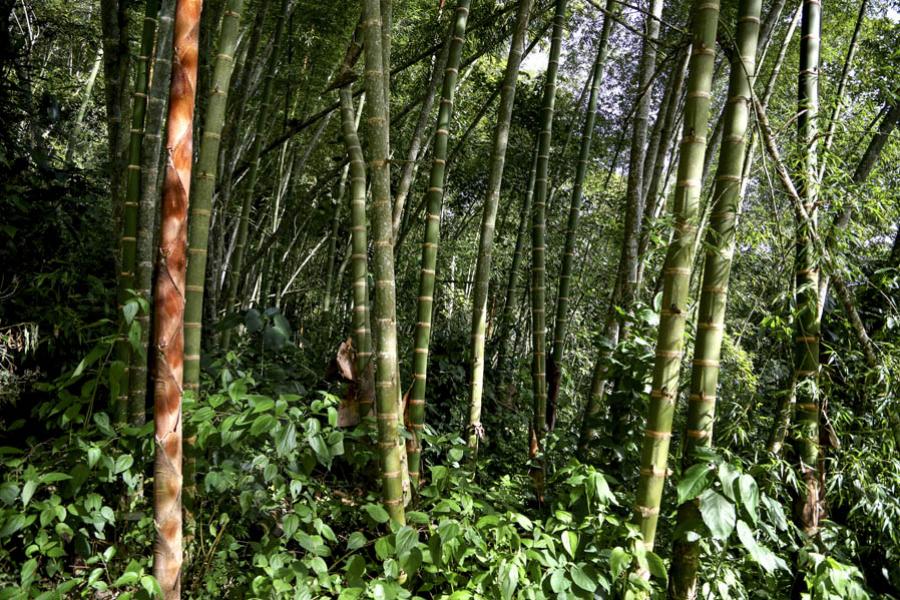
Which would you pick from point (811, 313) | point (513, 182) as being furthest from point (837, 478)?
point (513, 182)

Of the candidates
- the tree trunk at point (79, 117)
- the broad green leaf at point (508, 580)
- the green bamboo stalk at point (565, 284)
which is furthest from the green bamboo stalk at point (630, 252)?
the tree trunk at point (79, 117)

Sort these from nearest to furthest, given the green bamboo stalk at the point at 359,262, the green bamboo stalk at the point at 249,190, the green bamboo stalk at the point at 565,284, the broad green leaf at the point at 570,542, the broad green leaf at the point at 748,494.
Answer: the broad green leaf at the point at 748,494
the broad green leaf at the point at 570,542
the green bamboo stalk at the point at 359,262
the green bamboo stalk at the point at 565,284
the green bamboo stalk at the point at 249,190

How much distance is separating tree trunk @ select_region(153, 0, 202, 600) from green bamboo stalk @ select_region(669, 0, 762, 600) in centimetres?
123

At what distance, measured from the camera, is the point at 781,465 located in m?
1.78

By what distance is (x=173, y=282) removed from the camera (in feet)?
4.72

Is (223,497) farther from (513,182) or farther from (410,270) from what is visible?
(513,182)

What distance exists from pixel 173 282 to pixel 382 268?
648mm

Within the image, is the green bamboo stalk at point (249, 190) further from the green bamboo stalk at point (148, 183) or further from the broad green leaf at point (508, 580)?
the broad green leaf at point (508, 580)

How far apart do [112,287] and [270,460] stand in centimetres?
215

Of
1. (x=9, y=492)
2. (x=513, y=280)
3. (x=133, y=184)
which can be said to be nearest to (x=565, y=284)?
(x=513, y=280)

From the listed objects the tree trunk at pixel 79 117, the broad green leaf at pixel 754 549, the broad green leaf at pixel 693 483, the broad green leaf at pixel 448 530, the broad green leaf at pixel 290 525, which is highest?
the tree trunk at pixel 79 117

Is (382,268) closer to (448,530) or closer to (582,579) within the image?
(448,530)

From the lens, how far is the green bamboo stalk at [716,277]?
5.42 feet

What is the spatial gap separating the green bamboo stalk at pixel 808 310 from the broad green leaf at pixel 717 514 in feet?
1.96
